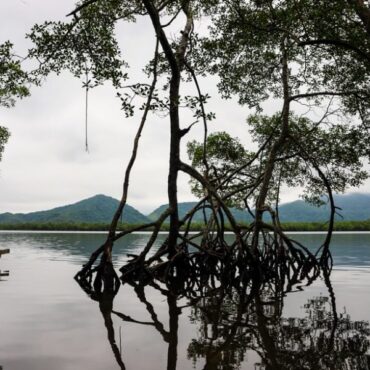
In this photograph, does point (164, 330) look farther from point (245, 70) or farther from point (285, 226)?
point (285, 226)

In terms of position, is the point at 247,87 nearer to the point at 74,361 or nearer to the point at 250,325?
the point at 250,325

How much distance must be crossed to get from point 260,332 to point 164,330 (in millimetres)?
1663

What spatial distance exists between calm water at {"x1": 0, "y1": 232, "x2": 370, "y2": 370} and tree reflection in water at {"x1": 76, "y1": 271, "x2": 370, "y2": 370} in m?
0.02

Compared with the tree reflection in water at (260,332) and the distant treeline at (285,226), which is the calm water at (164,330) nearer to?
the tree reflection in water at (260,332)

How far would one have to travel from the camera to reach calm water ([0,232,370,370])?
612 cm

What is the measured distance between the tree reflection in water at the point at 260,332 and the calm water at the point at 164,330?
16 mm

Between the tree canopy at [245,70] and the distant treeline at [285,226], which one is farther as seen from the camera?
the distant treeline at [285,226]

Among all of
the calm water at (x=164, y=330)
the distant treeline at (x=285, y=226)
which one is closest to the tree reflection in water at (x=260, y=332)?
the calm water at (x=164, y=330)

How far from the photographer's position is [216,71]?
52.9 feet

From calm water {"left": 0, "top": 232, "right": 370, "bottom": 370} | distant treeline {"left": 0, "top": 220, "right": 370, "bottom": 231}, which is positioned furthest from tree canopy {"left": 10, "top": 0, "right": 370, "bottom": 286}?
distant treeline {"left": 0, "top": 220, "right": 370, "bottom": 231}

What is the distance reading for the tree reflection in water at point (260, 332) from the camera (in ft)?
20.0

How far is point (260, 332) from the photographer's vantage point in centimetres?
776

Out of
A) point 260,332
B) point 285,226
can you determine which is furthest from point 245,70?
point 285,226

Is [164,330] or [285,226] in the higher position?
[285,226]
